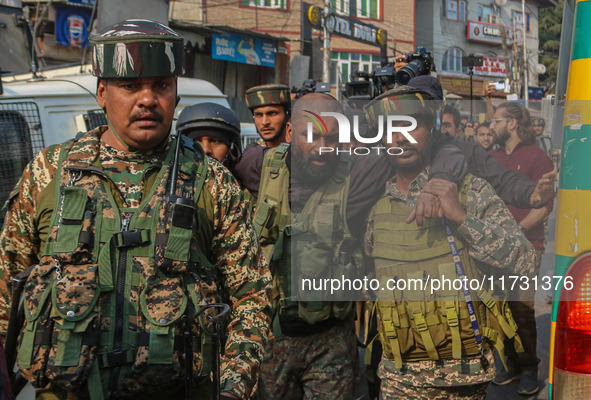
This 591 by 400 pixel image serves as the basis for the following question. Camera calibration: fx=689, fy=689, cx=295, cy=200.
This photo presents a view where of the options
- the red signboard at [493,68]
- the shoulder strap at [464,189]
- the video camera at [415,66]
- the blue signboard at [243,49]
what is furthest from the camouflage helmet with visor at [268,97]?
the red signboard at [493,68]

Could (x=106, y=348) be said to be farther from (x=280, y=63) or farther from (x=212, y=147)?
(x=280, y=63)

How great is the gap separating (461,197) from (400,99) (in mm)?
528

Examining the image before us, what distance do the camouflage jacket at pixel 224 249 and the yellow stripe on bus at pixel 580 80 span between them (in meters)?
1.21

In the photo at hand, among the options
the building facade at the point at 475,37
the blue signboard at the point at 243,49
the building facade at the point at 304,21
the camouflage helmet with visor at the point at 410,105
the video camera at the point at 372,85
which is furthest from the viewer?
the building facade at the point at 475,37

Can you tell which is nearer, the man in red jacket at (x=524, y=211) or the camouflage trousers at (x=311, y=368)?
the camouflage trousers at (x=311, y=368)

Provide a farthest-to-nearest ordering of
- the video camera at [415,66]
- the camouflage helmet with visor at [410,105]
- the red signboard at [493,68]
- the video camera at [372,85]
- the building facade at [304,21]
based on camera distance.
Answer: the red signboard at [493,68]
the building facade at [304,21]
the video camera at [372,85]
the video camera at [415,66]
the camouflage helmet with visor at [410,105]

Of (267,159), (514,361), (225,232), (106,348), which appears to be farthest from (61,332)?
(514,361)

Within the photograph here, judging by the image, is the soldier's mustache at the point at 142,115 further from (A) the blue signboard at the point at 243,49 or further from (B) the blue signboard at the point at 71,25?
(A) the blue signboard at the point at 243,49

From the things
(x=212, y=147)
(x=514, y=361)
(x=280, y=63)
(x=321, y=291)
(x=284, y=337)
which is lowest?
(x=514, y=361)

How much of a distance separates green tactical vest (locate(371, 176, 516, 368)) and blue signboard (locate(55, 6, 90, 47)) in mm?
15992

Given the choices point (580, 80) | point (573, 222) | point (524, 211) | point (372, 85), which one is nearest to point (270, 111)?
point (372, 85)

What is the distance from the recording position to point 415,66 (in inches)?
190

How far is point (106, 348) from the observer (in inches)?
82.4

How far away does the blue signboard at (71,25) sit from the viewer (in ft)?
57.4
